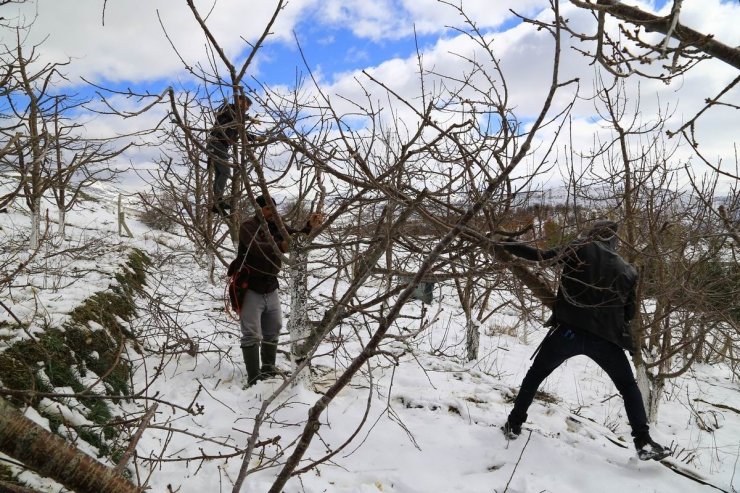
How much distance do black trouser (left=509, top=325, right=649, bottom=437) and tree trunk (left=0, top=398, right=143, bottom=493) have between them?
305 centimetres

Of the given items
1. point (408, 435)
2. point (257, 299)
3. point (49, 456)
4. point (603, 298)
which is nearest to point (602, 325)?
point (603, 298)

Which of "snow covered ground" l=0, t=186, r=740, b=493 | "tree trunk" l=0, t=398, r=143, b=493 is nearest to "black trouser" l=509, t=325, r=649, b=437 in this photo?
"snow covered ground" l=0, t=186, r=740, b=493

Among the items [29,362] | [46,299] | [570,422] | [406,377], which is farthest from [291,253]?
[570,422]

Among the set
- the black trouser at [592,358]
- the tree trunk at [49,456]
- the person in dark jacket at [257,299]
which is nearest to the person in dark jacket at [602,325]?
the black trouser at [592,358]

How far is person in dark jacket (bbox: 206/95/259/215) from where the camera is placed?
196 cm

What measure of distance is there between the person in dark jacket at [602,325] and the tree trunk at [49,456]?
295 centimetres

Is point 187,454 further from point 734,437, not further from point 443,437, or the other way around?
point 734,437

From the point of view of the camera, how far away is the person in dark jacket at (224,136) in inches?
77.2

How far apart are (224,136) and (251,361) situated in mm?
2459

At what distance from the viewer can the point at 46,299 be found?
372cm

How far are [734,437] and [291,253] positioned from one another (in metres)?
4.93

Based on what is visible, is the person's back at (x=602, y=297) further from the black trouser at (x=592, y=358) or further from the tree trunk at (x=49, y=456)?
the tree trunk at (x=49, y=456)

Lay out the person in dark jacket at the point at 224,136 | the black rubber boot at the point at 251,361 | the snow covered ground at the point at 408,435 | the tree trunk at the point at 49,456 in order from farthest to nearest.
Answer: the black rubber boot at the point at 251,361 → the snow covered ground at the point at 408,435 → the person in dark jacket at the point at 224,136 → the tree trunk at the point at 49,456

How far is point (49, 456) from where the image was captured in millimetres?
667
